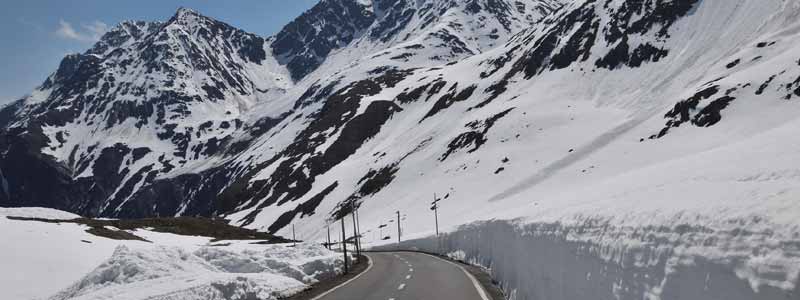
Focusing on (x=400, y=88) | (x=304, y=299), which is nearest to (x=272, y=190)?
(x=400, y=88)

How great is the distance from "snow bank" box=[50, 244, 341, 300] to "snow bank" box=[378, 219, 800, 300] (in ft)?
28.4

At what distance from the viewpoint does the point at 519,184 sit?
85188mm

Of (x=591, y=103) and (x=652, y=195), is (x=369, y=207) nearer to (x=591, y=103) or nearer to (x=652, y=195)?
(x=591, y=103)

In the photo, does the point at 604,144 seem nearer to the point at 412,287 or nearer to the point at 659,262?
the point at 412,287

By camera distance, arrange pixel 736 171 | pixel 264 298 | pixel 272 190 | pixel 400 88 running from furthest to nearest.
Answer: pixel 400 88, pixel 272 190, pixel 264 298, pixel 736 171

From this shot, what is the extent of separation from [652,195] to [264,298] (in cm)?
1297

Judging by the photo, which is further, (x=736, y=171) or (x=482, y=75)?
(x=482, y=75)

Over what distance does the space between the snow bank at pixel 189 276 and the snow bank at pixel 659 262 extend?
8652mm

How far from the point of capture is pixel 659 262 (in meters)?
6.64


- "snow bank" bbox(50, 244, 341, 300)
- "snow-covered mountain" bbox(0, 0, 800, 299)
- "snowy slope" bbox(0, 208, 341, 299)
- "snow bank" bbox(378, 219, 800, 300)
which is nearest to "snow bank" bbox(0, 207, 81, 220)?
"snowy slope" bbox(0, 208, 341, 299)

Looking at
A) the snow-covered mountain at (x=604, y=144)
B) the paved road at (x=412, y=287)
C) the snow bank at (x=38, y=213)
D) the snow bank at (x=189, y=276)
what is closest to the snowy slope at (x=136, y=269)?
the snow bank at (x=189, y=276)

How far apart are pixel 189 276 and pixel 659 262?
15.8 m

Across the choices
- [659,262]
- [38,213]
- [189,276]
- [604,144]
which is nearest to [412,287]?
[189,276]

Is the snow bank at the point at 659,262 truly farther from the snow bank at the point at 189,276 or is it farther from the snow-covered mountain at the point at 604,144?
the snow bank at the point at 189,276
